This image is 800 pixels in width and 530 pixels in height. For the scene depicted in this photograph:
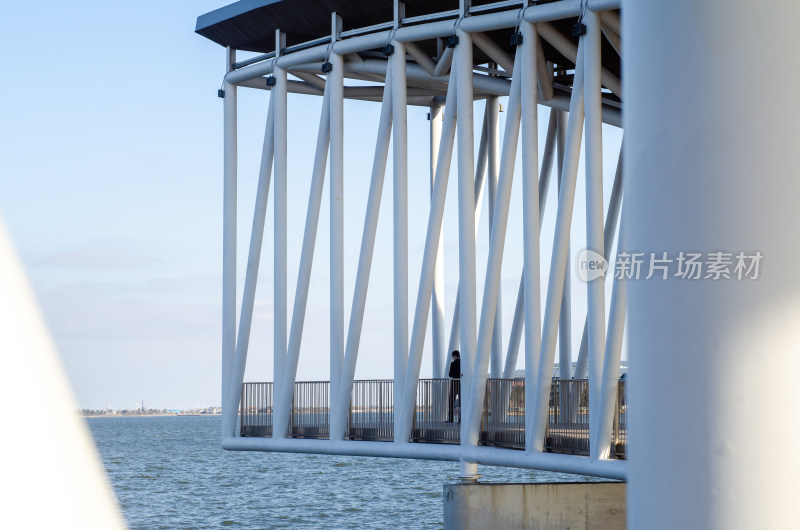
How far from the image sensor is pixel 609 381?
55.9 feet

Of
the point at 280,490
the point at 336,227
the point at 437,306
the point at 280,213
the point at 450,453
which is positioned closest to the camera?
the point at 450,453

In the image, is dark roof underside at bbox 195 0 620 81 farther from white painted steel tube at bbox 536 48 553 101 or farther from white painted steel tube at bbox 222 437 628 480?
white painted steel tube at bbox 222 437 628 480

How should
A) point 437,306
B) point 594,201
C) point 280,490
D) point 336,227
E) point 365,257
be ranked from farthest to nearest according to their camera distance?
1. point 280,490
2. point 437,306
3. point 336,227
4. point 365,257
5. point 594,201

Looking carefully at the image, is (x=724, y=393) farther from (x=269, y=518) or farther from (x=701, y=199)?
(x=269, y=518)

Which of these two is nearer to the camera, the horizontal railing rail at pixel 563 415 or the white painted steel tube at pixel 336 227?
the horizontal railing rail at pixel 563 415

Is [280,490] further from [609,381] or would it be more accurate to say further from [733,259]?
[733,259]

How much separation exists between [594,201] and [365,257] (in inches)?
267

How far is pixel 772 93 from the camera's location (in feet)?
9.41

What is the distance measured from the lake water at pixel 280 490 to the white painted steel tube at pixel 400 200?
25808 mm

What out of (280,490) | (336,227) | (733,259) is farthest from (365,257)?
(280,490)

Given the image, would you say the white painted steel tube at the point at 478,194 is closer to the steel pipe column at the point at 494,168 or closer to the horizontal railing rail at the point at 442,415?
the steel pipe column at the point at 494,168

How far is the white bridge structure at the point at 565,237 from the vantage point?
9.43ft

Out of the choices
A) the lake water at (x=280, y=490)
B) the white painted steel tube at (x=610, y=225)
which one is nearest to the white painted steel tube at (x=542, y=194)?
the white painted steel tube at (x=610, y=225)

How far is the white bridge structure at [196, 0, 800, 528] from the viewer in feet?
9.43
